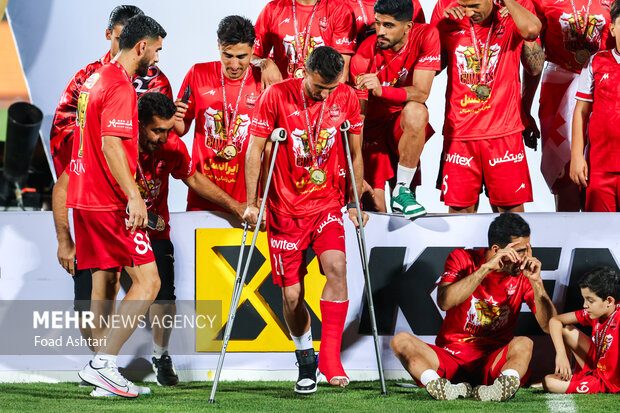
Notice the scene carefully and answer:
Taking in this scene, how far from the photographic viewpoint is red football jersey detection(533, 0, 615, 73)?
20.3 feet

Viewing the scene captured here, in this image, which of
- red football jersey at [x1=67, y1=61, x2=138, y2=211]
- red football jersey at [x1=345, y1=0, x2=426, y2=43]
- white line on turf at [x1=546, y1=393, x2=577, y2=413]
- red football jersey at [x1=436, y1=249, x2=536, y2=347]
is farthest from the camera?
red football jersey at [x1=345, y1=0, x2=426, y2=43]

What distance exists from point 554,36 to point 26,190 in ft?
17.1

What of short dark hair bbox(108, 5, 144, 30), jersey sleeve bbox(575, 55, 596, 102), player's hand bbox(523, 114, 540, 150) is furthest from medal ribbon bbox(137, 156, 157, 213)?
jersey sleeve bbox(575, 55, 596, 102)

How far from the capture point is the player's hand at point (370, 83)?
5719 millimetres

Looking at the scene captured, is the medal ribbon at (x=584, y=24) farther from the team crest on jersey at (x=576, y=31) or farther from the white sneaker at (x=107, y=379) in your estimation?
the white sneaker at (x=107, y=379)

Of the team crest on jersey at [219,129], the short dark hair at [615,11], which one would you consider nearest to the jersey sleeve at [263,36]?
Answer: the team crest on jersey at [219,129]

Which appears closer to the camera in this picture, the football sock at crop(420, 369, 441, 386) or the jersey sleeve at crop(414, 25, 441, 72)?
the football sock at crop(420, 369, 441, 386)

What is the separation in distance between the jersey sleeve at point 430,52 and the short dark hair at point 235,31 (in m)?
1.16

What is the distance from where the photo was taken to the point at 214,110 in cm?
603

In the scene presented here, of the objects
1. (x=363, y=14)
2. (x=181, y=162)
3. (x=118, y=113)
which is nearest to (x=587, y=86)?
(x=363, y=14)

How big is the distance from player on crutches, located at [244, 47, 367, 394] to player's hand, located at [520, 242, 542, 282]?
3.35ft

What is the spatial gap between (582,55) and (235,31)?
248 centimetres

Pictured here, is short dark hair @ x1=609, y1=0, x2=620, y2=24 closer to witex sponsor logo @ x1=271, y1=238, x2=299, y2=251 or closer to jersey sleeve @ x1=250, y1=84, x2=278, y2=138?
jersey sleeve @ x1=250, y1=84, x2=278, y2=138

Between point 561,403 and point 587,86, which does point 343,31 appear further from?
point 561,403
